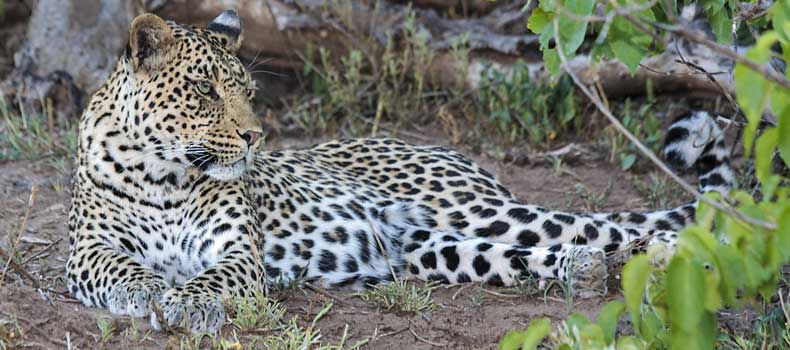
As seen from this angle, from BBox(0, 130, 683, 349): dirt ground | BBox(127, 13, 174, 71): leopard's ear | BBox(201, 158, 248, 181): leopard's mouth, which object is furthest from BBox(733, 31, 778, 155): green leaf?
BBox(127, 13, 174, 71): leopard's ear

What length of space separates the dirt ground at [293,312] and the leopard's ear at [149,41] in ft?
3.47

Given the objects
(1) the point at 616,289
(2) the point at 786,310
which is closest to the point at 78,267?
(1) the point at 616,289

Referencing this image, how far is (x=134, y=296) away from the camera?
19.1ft

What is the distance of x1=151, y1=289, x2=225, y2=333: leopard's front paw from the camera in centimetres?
555

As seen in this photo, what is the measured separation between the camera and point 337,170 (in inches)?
307

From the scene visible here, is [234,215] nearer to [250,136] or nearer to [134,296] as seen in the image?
[250,136]

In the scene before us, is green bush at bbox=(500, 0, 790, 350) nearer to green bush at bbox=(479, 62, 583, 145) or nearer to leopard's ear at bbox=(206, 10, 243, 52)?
leopard's ear at bbox=(206, 10, 243, 52)

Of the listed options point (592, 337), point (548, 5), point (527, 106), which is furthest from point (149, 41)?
point (527, 106)

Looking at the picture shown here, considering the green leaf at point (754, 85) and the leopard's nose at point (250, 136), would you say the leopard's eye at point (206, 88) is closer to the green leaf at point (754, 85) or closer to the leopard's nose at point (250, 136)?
the leopard's nose at point (250, 136)

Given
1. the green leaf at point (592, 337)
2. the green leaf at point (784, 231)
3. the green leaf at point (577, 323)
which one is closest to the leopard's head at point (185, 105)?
the green leaf at point (577, 323)

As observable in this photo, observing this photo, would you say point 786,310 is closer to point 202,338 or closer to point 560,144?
point 202,338

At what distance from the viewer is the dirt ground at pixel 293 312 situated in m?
5.55

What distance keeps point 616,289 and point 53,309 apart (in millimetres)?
2976

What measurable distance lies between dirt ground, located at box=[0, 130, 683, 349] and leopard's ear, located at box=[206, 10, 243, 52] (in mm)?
1450
